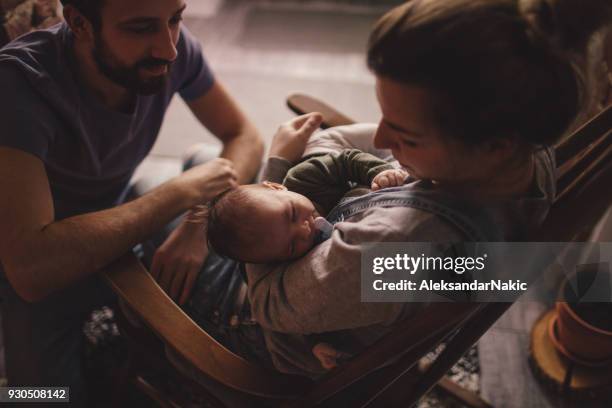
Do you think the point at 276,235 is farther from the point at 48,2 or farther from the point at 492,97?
the point at 48,2

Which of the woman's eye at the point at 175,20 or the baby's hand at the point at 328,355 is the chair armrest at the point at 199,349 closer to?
the baby's hand at the point at 328,355

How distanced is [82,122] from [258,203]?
18.1 inches

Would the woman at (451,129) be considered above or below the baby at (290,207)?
above

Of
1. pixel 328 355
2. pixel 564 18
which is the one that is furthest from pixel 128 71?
pixel 564 18

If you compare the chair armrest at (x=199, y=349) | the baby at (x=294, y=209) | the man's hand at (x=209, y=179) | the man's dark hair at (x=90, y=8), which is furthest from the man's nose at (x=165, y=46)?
the chair armrest at (x=199, y=349)

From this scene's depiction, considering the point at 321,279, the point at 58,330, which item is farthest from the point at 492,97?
the point at 58,330

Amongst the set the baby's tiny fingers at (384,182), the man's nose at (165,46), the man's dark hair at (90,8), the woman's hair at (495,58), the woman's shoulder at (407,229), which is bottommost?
the baby's tiny fingers at (384,182)

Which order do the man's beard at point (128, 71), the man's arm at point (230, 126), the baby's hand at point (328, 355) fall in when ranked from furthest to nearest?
the man's arm at point (230, 126) < the man's beard at point (128, 71) < the baby's hand at point (328, 355)

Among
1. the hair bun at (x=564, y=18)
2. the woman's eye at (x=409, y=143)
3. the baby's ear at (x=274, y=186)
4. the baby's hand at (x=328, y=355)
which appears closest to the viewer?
the hair bun at (x=564, y=18)

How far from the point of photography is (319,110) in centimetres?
118

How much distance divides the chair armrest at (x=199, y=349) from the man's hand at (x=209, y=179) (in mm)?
258

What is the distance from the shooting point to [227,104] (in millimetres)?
1343

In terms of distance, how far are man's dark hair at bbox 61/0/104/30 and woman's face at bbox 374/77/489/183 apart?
61cm

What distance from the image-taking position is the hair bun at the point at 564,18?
0.52m
